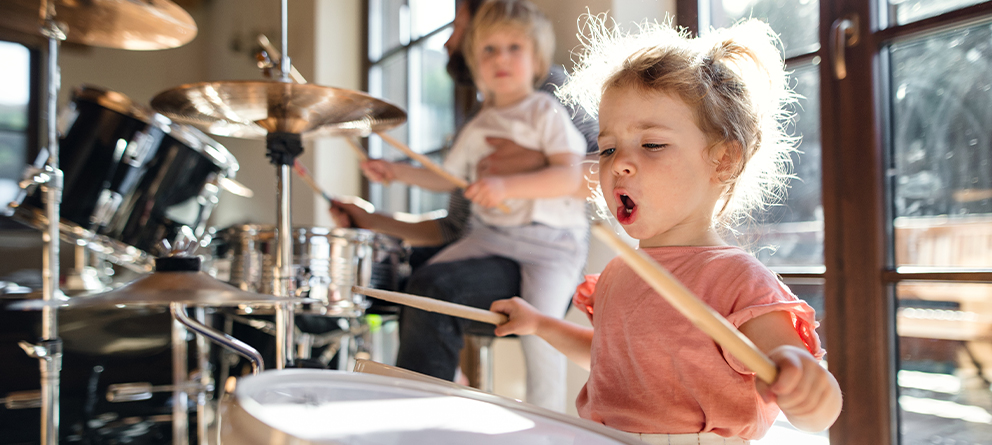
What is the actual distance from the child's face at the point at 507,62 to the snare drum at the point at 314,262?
390 mm

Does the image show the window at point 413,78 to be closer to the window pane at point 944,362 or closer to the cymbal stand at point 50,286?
the cymbal stand at point 50,286

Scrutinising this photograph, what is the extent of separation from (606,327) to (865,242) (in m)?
0.51

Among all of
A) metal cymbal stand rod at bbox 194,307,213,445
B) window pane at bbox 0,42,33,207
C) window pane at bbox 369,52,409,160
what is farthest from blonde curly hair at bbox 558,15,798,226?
window pane at bbox 0,42,33,207

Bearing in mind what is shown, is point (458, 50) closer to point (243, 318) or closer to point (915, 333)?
point (243, 318)

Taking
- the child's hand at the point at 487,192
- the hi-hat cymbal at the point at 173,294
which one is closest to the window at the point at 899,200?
the child's hand at the point at 487,192

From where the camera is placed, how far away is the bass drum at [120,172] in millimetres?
1349

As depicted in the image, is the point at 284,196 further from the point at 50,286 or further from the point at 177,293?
the point at 50,286

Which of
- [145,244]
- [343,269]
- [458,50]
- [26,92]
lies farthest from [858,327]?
[26,92]

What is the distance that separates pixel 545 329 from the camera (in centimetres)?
77

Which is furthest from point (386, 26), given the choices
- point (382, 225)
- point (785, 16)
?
point (785, 16)

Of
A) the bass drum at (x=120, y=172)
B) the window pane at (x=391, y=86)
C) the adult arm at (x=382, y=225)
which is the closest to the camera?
the bass drum at (x=120, y=172)

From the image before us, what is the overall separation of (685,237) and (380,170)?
0.93 meters

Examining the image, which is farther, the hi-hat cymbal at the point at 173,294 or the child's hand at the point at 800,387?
A: the hi-hat cymbal at the point at 173,294

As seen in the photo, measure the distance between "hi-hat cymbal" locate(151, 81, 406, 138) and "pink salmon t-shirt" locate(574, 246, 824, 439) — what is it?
50cm
